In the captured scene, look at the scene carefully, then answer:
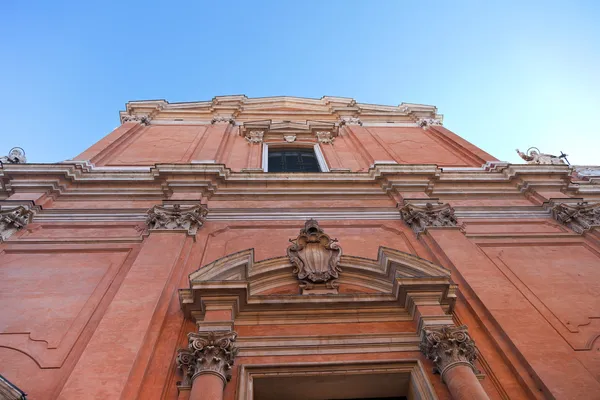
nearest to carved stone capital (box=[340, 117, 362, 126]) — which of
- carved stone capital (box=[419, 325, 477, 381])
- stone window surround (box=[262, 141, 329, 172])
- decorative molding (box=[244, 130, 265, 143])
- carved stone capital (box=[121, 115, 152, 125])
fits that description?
stone window surround (box=[262, 141, 329, 172])

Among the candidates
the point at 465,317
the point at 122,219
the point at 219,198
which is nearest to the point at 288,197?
the point at 219,198

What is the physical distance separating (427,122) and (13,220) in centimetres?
1415

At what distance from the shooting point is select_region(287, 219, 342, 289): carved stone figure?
827cm

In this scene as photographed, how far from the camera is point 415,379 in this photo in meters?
6.46

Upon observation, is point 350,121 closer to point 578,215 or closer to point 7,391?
point 578,215

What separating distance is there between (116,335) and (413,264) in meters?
4.76

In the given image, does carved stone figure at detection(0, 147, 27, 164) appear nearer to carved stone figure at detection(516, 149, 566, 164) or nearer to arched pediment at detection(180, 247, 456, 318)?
arched pediment at detection(180, 247, 456, 318)

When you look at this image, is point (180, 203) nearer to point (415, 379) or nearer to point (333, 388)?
point (333, 388)

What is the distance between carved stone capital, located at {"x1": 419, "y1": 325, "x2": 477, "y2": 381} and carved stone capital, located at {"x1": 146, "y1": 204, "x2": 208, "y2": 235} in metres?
5.09

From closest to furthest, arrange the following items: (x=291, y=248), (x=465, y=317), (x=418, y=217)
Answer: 1. (x=465, y=317)
2. (x=291, y=248)
3. (x=418, y=217)

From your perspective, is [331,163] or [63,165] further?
[331,163]

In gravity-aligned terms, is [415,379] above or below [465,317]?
below

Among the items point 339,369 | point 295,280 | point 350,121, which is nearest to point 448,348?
point 339,369

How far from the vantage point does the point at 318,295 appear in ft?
24.6
